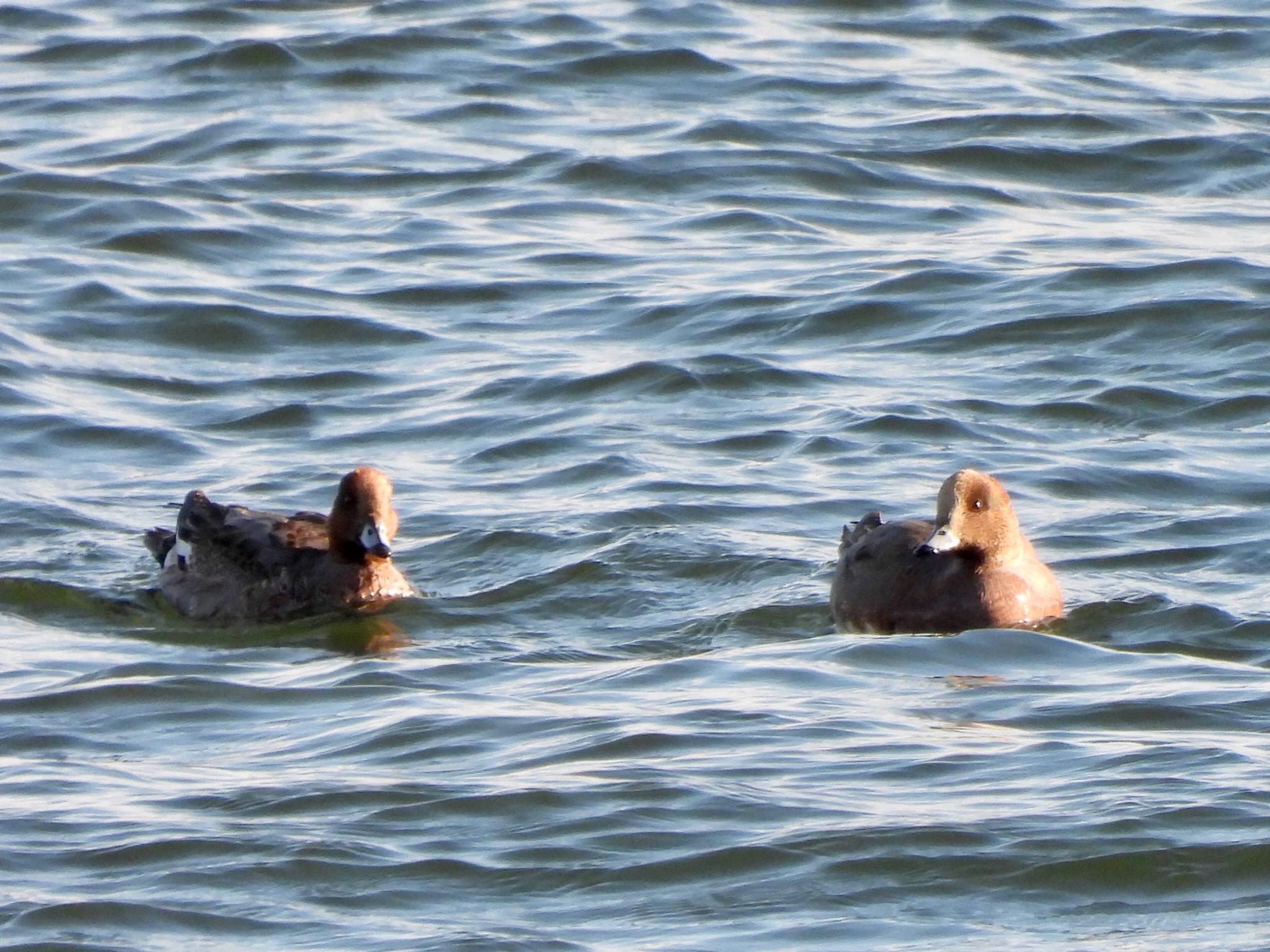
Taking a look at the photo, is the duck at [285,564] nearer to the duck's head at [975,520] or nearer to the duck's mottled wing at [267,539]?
the duck's mottled wing at [267,539]

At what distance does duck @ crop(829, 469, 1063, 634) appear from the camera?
1020 cm

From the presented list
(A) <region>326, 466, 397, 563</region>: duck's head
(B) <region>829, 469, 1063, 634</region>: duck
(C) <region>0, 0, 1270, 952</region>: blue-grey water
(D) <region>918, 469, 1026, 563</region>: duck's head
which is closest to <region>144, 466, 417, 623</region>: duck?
(A) <region>326, 466, 397, 563</region>: duck's head

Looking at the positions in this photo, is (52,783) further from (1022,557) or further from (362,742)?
(1022,557)

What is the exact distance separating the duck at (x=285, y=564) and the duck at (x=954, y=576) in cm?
194

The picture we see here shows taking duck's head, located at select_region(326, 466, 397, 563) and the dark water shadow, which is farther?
duck's head, located at select_region(326, 466, 397, 563)

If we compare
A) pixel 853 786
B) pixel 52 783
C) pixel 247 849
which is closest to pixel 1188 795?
pixel 853 786

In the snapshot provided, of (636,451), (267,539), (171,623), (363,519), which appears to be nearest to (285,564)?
(267,539)

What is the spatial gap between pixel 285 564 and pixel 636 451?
2.36 m

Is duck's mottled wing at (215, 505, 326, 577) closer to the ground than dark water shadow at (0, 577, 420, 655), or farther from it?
farther from it

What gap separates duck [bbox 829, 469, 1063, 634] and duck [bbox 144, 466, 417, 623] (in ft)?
6.37

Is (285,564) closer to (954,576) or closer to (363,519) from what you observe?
(363,519)

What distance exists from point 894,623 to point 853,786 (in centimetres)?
267

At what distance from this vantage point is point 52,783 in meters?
7.85

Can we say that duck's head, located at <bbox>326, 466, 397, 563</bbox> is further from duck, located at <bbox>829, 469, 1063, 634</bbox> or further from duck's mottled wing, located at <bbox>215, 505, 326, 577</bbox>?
duck, located at <bbox>829, 469, 1063, 634</bbox>
